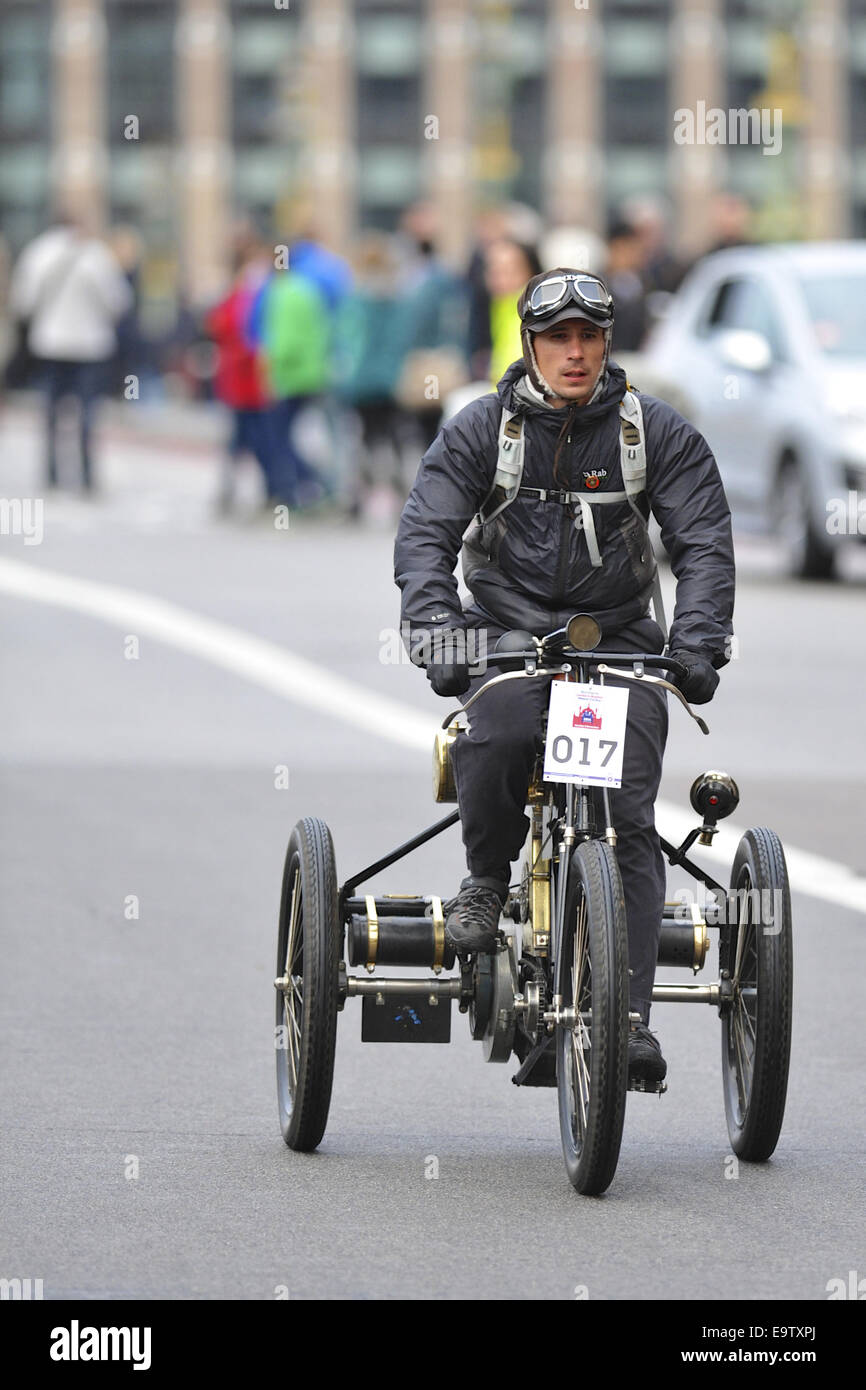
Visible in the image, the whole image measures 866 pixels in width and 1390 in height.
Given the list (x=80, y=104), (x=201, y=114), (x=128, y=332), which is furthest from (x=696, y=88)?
(x=128, y=332)

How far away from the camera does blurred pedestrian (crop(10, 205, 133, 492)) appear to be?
2416 cm

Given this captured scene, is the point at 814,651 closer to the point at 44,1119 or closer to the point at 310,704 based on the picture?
the point at 310,704

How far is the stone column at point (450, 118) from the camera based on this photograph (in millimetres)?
96812

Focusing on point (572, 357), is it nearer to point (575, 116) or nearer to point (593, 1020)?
point (593, 1020)

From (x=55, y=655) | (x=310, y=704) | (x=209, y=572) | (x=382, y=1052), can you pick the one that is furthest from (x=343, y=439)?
(x=382, y=1052)

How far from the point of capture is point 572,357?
6.27 metres

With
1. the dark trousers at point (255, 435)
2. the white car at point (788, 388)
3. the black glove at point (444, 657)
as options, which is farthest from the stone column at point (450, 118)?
the black glove at point (444, 657)

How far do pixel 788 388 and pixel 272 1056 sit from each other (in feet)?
37.6

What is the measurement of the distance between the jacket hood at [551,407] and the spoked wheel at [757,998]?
0.89 metres

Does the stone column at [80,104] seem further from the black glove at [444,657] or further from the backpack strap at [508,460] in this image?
the black glove at [444,657]

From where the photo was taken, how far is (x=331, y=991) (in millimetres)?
6320

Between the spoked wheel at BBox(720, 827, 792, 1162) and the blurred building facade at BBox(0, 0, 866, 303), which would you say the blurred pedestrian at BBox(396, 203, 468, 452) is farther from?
the blurred building facade at BBox(0, 0, 866, 303)
